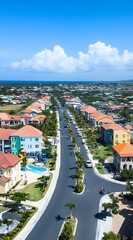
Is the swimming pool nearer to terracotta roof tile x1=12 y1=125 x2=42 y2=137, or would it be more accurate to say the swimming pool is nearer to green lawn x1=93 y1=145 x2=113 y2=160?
terracotta roof tile x1=12 y1=125 x2=42 y2=137

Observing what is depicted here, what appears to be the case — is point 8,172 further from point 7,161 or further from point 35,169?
point 35,169

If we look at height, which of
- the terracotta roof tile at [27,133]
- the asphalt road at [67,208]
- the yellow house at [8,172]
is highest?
the terracotta roof tile at [27,133]

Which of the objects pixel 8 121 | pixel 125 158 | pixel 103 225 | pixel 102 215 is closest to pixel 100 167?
pixel 125 158

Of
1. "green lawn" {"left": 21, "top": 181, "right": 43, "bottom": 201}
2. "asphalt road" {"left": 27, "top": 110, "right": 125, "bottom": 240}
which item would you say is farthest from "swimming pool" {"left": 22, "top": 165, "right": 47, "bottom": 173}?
"green lawn" {"left": 21, "top": 181, "right": 43, "bottom": 201}

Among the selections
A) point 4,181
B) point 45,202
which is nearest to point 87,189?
point 45,202

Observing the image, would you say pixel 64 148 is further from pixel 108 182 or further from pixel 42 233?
pixel 42 233

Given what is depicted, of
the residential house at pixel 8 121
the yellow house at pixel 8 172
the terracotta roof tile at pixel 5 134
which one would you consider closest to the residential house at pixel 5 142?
the terracotta roof tile at pixel 5 134

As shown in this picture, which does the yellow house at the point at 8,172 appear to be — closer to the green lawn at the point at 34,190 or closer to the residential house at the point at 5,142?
the green lawn at the point at 34,190
